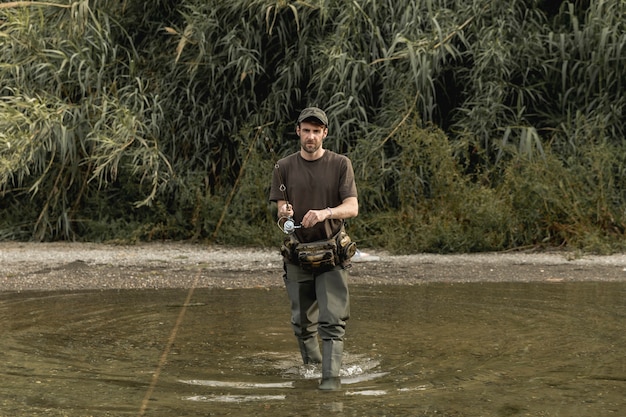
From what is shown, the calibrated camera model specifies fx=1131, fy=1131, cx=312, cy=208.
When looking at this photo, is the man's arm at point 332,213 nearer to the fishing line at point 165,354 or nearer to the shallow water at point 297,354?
the shallow water at point 297,354

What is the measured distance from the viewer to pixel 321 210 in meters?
6.37

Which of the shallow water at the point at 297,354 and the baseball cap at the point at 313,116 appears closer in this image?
the shallow water at the point at 297,354

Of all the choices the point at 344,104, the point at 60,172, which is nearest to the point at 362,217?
the point at 344,104

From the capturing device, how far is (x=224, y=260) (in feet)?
43.2

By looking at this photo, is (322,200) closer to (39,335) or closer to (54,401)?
(54,401)

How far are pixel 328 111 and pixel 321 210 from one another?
8133mm

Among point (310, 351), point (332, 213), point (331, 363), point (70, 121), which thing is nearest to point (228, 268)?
point (70, 121)

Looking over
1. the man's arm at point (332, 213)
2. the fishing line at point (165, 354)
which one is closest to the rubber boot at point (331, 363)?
the man's arm at point (332, 213)

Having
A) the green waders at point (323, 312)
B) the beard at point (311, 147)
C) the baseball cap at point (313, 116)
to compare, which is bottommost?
the green waders at point (323, 312)

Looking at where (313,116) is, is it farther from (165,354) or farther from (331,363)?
(165,354)

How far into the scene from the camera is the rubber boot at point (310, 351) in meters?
6.86

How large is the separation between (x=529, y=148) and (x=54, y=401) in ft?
30.0

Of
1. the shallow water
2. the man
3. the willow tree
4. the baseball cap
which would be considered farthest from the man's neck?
the willow tree

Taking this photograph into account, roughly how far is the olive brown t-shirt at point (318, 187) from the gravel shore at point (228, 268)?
4641 mm
